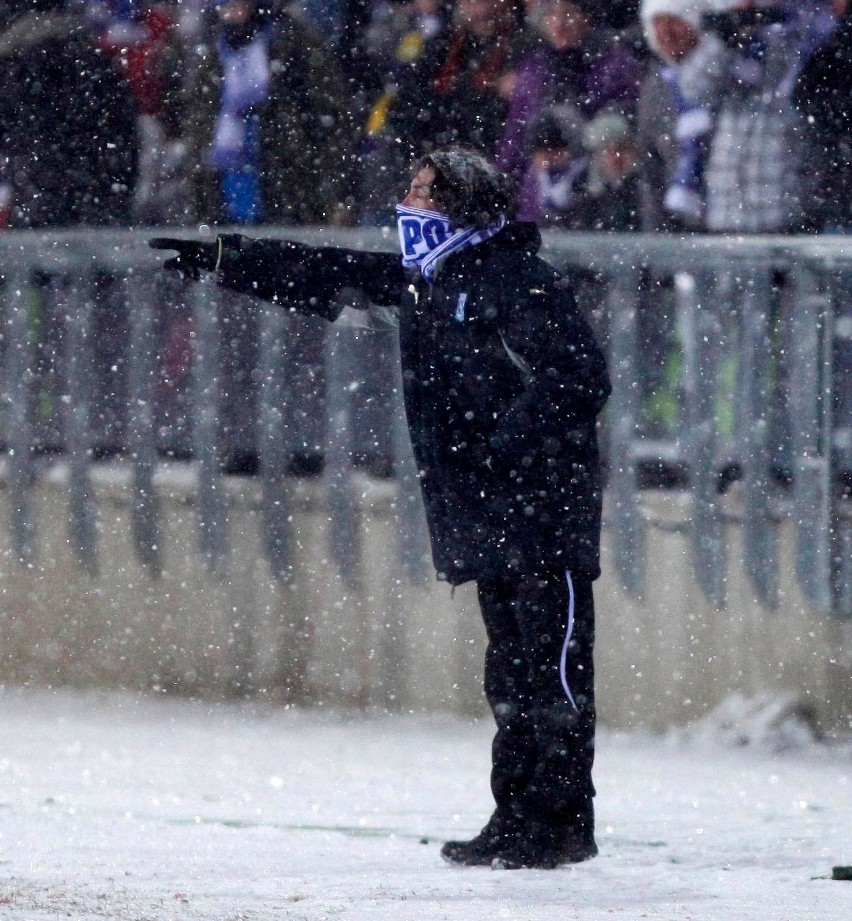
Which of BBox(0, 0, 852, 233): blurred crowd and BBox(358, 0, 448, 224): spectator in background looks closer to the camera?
BBox(0, 0, 852, 233): blurred crowd

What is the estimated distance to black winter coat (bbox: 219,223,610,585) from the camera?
4254mm

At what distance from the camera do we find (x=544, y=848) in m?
4.42

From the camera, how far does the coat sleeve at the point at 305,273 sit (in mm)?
4516

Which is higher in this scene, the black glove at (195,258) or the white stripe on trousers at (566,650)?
the black glove at (195,258)

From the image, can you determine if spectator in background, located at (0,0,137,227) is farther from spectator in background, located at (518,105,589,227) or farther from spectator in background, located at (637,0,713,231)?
spectator in background, located at (637,0,713,231)

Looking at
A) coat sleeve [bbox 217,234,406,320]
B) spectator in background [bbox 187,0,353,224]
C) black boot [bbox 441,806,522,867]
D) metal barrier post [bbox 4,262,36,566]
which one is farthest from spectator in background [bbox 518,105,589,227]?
black boot [bbox 441,806,522,867]

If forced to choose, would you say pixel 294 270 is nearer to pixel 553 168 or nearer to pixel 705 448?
pixel 705 448

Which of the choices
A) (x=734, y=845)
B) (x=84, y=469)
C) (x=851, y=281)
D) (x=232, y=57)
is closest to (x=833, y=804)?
(x=734, y=845)

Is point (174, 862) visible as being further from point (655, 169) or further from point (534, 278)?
point (655, 169)

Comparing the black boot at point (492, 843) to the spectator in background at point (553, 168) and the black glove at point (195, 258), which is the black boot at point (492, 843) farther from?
the spectator in background at point (553, 168)

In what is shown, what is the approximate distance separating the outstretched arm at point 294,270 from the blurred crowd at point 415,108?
214 cm

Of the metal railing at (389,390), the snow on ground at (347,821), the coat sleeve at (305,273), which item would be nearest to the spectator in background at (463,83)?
the metal railing at (389,390)

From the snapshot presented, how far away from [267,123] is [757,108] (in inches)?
66.5

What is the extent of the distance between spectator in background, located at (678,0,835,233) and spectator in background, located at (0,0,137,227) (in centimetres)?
206
